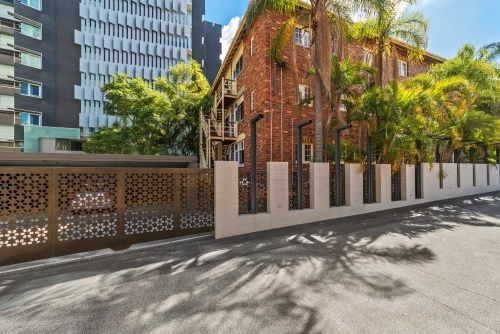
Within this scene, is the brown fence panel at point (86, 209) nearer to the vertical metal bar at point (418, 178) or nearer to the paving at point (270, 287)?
the paving at point (270, 287)

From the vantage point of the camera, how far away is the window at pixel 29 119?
24.5m

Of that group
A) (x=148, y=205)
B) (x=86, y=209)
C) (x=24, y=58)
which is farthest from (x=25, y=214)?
(x=24, y=58)

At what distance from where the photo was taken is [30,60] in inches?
986

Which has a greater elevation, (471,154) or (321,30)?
(321,30)

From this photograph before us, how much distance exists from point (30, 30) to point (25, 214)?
107 feet

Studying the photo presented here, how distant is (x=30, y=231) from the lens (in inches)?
187

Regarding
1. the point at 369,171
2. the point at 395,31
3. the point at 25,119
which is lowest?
the point at 369,171

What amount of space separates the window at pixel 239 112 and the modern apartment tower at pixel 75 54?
905 inches

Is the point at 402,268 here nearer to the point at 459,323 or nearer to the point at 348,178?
the point at 459,323

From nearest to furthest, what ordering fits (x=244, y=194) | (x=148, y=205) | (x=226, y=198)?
1. (x=148, y=205)
2. (x=226, y=198)
3. (x=244, y=194)

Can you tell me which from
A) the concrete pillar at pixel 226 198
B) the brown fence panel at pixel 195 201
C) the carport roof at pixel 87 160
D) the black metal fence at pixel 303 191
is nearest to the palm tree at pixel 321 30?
the black metal fence at pixel 303 191

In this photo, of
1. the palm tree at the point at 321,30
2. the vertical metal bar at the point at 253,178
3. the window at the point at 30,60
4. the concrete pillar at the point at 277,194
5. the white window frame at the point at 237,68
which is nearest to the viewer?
the vertical metal bar at the point at 253,178

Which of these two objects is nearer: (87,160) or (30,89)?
(87,160)

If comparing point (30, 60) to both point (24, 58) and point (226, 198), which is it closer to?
point (24, 58)
